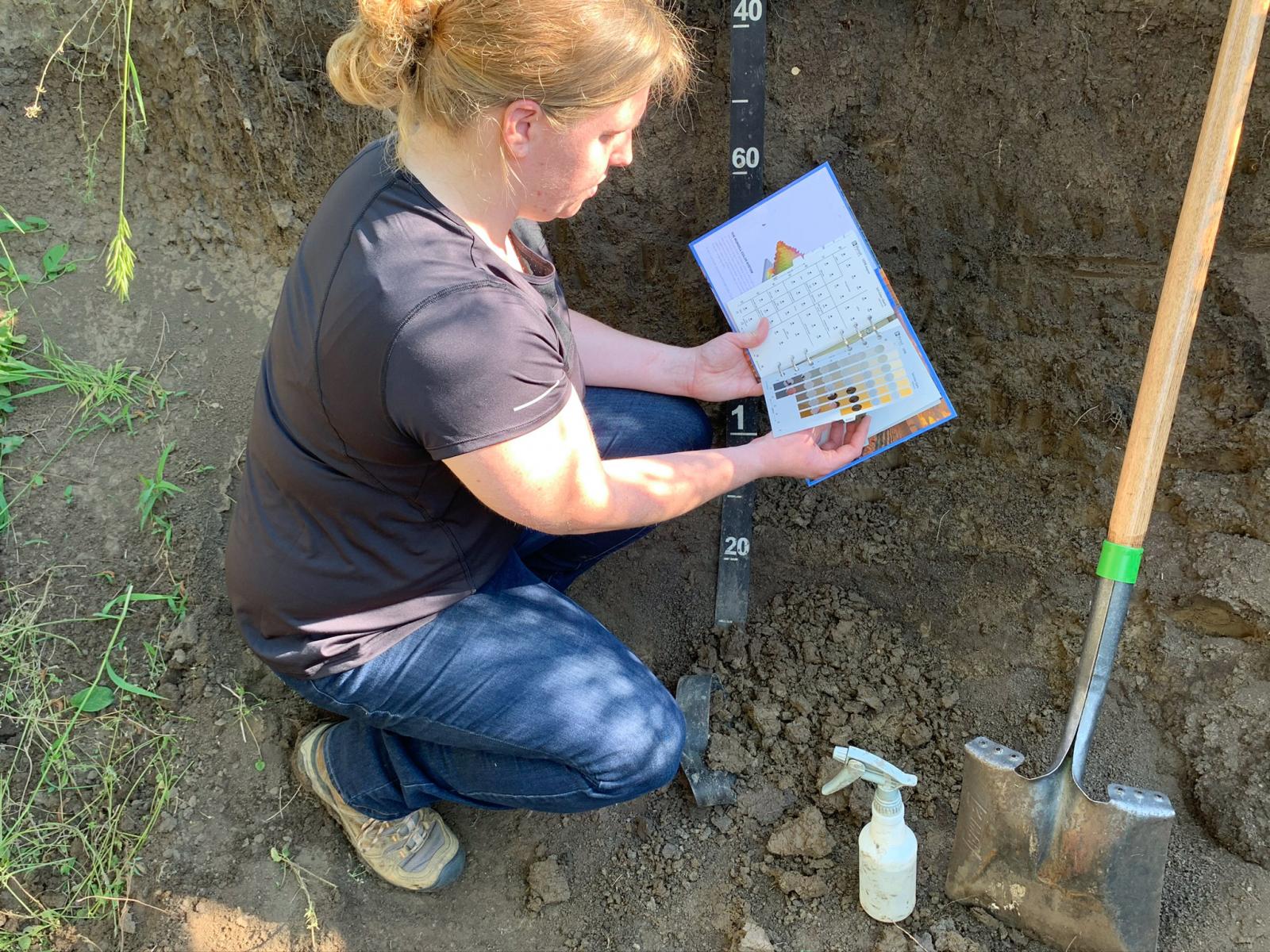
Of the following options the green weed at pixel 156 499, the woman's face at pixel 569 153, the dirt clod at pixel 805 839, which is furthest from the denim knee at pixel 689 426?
the green weed at pixel 156 499

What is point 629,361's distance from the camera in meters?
2.20

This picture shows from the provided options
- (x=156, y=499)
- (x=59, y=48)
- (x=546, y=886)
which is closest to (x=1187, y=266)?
(x=546, y=886)

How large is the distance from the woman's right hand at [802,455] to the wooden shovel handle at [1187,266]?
500 millimetres

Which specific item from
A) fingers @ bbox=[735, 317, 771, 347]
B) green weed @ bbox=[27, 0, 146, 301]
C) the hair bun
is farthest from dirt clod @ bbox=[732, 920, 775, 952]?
green weed @ bbox=[27, 0, 146, 301]

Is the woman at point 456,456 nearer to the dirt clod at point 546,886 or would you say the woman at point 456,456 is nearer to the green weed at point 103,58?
the dirt clod at point 546,886

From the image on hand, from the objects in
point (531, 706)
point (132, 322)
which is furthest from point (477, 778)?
point (132, 322)

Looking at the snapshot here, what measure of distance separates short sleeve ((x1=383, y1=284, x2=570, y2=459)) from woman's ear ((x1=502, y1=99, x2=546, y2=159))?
21 cm

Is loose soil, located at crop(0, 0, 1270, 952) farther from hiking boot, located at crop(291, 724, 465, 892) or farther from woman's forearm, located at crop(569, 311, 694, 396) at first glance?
woman's forearm, located at crop(569, 311, 694, 396)

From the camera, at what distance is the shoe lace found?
6.49ft

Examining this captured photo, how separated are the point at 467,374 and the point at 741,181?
1144 millimetres

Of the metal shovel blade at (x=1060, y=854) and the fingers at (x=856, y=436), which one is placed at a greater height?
the fingers at (x=856, y=436)

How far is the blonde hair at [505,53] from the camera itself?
131cm

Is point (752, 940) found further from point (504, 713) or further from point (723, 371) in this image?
point (723, 371)

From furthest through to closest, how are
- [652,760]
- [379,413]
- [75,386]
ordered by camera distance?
[75,386] < [652,760] < [379,413]
